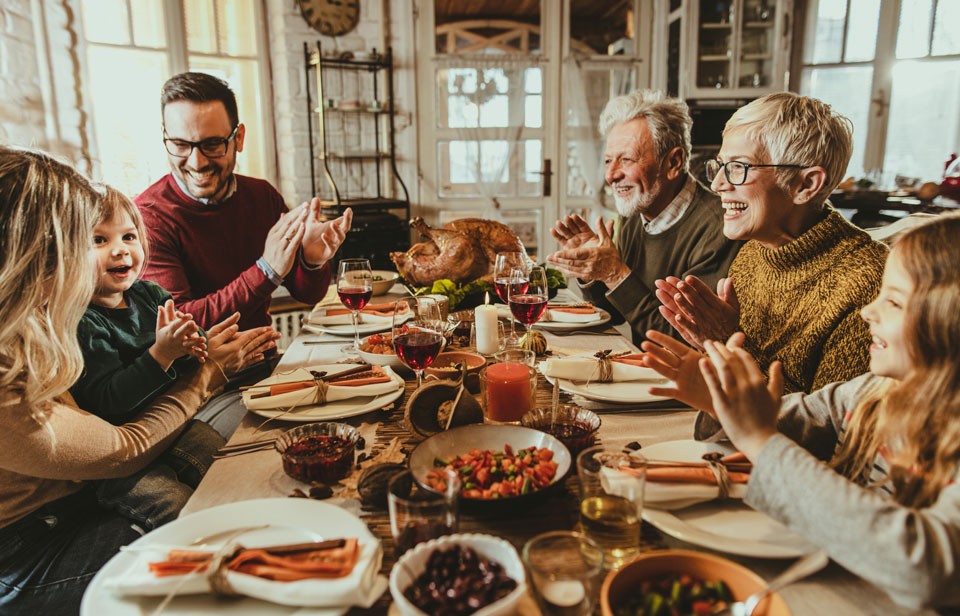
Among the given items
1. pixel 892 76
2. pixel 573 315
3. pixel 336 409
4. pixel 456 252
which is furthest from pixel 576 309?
pixel 892 76

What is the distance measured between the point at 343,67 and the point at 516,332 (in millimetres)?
2941

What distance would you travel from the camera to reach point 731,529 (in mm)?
795

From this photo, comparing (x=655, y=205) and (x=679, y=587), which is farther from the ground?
(x=655, y=205)

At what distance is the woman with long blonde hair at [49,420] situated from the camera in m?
0.97

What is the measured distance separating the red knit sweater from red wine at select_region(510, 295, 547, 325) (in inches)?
32.2

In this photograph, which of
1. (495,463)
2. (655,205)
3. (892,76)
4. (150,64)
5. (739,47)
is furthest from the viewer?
(892,76)

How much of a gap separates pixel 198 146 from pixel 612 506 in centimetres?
182

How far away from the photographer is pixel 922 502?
0.75 m

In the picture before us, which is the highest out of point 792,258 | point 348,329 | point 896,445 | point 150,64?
point 150,64

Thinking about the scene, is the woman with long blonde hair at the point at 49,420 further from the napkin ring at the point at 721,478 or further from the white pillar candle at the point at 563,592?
the napkin ring at the point at 721,478

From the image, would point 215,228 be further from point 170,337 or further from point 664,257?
point 664,257

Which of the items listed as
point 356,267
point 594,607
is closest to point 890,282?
point 594,607

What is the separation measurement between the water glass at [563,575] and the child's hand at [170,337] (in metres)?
0.91

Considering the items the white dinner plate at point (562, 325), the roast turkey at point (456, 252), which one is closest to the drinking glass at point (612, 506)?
the white dinner plate at point (562, 325)
